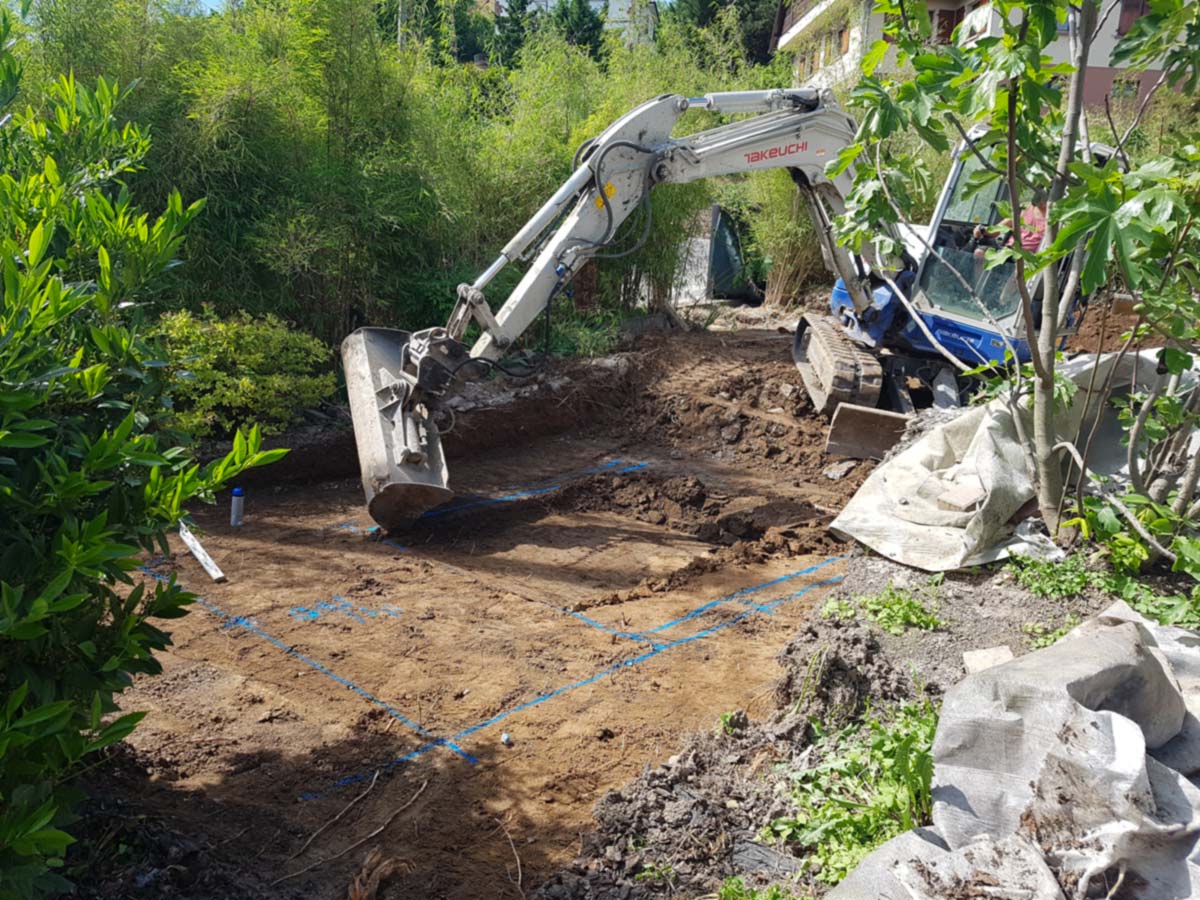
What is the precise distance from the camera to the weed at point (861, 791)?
274 cm

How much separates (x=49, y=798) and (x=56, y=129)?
76.2 inches

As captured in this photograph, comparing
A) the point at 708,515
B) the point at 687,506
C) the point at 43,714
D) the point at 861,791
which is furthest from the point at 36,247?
the point at 687,506

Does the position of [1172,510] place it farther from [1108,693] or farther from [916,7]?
[916,7]

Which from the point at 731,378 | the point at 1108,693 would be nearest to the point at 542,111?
the point at 731,378

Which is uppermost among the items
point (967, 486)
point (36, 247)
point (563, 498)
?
point (36, 247)

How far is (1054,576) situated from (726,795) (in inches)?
77.7

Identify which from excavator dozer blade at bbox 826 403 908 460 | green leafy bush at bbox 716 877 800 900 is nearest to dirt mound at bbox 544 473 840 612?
excavator dozer blade at bbox 826 403 908 460

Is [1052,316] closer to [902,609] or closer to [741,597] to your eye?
[902,609]

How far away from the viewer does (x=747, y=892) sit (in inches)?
108

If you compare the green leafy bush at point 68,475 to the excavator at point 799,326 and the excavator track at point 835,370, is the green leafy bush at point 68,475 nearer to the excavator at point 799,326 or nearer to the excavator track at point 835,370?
the excavator at point 799,326

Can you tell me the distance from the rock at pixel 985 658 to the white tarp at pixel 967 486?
988mm

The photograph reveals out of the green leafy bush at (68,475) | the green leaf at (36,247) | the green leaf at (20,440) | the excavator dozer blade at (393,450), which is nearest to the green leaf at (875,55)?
the green leafy bush at (68,475)

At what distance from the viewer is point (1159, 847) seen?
7.83 feet

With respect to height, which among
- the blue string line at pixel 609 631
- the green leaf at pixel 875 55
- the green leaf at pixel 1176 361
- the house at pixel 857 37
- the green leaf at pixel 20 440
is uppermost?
the house at pixel 857 37
